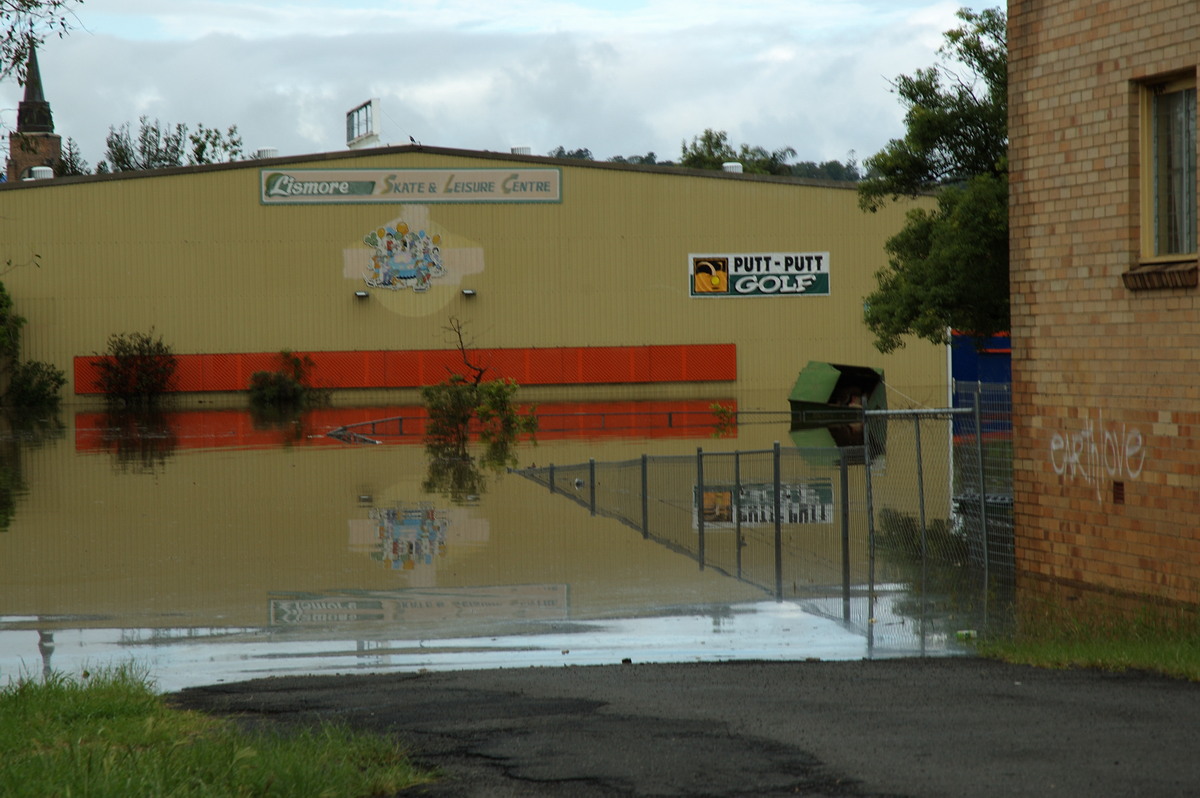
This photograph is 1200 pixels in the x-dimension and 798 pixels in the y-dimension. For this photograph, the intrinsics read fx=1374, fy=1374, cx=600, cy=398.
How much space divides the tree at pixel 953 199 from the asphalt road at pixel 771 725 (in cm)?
1418

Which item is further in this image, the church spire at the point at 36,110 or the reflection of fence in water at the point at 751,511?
the church spire at the point at 36,110

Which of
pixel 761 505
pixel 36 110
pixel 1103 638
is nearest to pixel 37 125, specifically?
pixel 36 110

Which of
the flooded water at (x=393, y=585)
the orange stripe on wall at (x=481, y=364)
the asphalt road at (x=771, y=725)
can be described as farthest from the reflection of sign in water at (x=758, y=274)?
the asphalt road at (x=771, y=725)

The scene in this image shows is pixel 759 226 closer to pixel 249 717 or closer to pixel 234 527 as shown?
pixel 234 527

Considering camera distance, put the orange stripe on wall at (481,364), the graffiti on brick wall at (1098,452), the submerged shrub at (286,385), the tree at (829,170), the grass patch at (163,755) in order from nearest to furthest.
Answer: the grass patch at (163,755) → the graffiti on brick wall at (1098,452) → the submerged shrub at (286,385) → the orange stripe on wall at (481,364) → the tree at (829,170)

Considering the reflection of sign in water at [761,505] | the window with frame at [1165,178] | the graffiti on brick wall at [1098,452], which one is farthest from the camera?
the reflection of sign in water at [761,505]

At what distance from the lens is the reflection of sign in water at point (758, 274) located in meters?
50.5

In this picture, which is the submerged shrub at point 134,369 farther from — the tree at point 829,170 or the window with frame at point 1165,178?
the tree at point 829,170

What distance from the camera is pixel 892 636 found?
359 inches

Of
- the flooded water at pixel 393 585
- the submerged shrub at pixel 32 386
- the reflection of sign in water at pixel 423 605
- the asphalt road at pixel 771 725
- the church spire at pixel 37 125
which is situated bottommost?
the reflection of sign in water at pixel 423 605

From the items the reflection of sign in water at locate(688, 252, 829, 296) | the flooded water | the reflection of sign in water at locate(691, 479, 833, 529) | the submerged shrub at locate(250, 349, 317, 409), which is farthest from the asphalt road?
the reflection of sign in water at locate(688, 252, 829, 296)

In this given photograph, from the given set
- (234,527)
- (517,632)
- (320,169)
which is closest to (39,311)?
(320,169)

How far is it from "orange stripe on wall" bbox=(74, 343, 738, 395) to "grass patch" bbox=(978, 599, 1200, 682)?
40118 mm

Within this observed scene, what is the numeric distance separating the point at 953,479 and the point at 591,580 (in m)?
8.31
